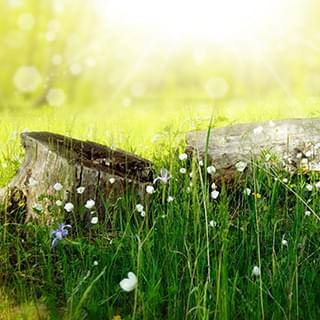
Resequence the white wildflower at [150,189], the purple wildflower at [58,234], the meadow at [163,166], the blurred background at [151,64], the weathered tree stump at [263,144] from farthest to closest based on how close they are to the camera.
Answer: the blurred background at [151,64] → the weathered tree stump at [263,144] → the white wildflower at [150,189] → the purple wildflower at [58,234] → the meadow at [163,166]

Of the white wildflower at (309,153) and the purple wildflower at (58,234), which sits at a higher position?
the white wildflower at (309,153)

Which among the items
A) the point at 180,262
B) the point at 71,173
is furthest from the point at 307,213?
the point at 71,173

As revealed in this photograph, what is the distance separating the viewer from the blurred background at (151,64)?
6051 millimetres

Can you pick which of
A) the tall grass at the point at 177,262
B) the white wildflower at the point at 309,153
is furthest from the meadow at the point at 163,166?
the white wildflower at the point at 309,153

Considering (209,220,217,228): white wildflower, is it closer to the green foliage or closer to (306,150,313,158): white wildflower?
the green foliage

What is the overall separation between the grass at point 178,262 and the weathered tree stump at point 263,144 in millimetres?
214

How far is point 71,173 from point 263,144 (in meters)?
1.12

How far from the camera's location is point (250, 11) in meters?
9.37

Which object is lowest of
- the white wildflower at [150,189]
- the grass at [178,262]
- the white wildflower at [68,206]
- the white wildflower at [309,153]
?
the grass at [178,262]

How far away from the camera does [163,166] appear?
382 centimetres

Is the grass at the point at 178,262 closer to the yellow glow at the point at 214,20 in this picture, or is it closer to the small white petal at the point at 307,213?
the small white petal at the point at 307,213

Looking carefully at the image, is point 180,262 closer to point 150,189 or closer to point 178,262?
Answer: point 178,262

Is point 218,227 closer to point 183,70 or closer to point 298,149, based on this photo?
point 298,149

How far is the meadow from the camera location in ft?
8.43
